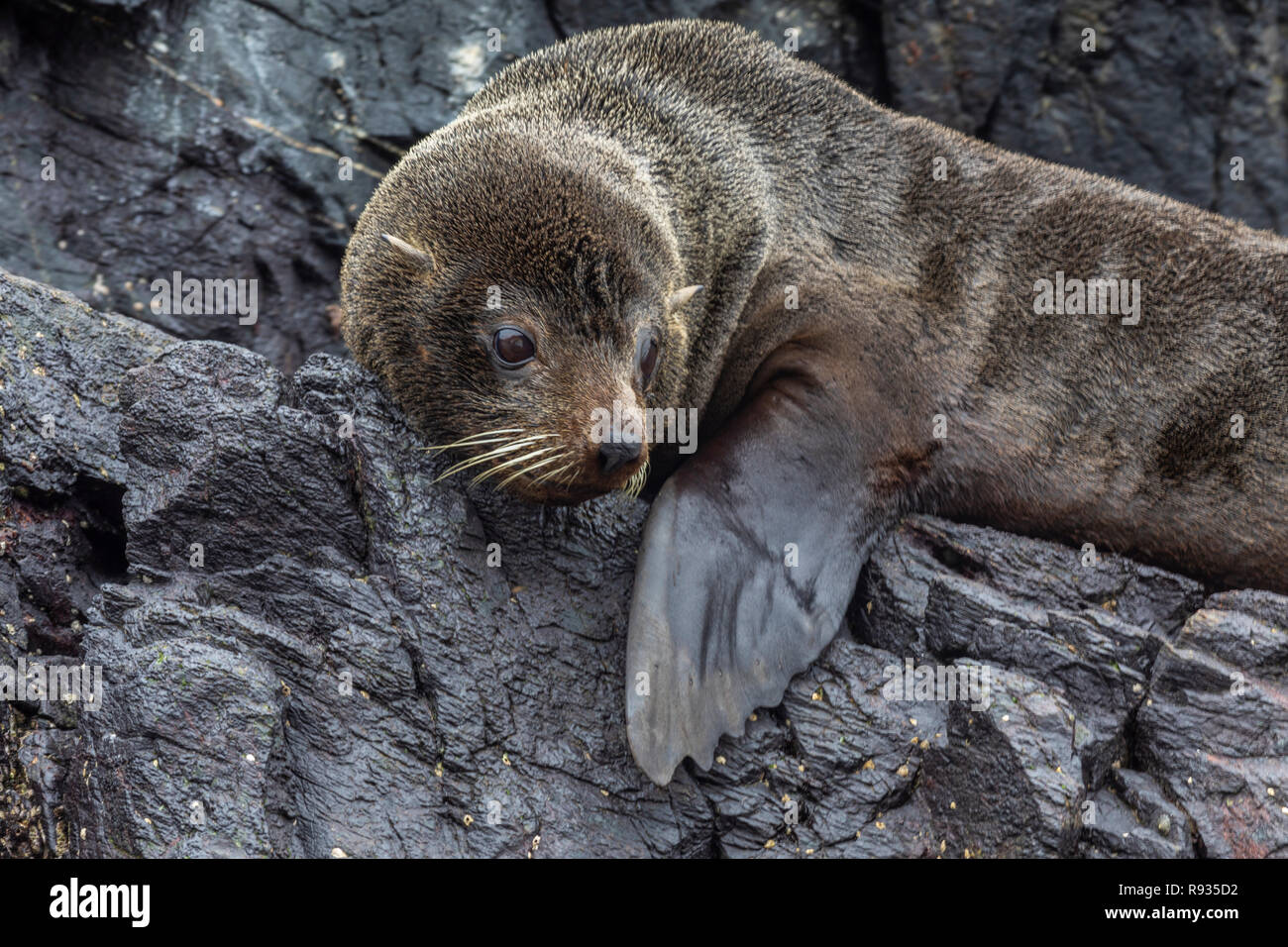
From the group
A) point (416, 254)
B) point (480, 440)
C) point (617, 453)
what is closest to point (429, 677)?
point (480, 440)

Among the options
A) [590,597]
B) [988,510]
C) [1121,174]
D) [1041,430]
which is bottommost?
[590,597]

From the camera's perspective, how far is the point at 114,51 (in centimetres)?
770

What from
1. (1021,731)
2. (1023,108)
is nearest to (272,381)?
(1021,731)

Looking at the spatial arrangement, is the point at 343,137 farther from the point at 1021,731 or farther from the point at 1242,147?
the point at 1242,147

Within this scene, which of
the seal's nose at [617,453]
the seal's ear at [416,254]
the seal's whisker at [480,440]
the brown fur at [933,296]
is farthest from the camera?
the brown fur at [933,296]

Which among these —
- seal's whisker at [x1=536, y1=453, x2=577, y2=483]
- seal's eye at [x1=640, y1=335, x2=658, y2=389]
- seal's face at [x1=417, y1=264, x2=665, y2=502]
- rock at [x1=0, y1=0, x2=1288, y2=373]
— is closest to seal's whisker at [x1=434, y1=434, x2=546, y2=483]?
seal's face at [x1=417, y1=264, x2=665, y2=502]

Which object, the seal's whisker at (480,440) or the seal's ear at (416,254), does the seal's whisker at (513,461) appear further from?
the seal's ear at (416,254)

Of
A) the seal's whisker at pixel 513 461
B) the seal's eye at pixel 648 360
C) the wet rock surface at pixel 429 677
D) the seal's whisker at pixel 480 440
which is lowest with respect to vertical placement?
the wet rock surface at pixel 429 677

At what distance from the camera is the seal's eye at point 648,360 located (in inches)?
189

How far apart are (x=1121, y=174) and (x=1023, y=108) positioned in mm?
944

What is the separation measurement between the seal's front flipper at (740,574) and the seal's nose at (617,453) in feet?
1.97

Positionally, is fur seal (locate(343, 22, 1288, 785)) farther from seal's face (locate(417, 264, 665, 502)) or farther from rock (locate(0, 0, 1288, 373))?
rock (locate(0, 0, 1288, 373))

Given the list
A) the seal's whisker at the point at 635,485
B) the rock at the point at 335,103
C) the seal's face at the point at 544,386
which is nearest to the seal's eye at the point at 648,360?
the seal's face at the point at 544,386

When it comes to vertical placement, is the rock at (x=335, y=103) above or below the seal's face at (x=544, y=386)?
above
